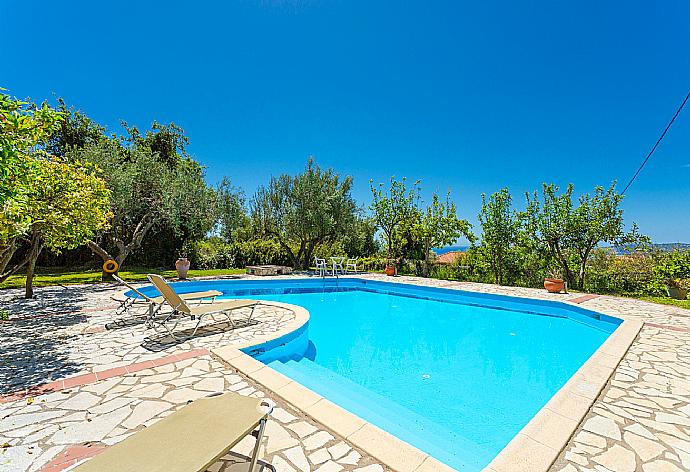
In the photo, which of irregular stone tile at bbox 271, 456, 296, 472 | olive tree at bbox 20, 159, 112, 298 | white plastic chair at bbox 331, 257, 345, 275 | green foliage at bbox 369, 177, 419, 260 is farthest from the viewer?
green foliage at bbox 369, 177, 419, 260

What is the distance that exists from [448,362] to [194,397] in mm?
4300

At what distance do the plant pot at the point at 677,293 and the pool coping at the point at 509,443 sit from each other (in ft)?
31.6

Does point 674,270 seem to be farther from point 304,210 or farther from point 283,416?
point 304,210

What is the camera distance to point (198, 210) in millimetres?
14719

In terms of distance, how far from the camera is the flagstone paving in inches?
95.3

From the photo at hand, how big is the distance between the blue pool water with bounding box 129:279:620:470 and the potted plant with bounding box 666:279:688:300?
4.81 m

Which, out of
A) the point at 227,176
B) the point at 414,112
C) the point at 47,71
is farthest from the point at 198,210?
the point at 414,112

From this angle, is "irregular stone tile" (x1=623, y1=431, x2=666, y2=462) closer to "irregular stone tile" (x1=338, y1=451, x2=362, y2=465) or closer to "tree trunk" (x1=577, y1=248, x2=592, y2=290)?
"irregular stone tile" (x1=338, y1=451, x2=362, y2=465)

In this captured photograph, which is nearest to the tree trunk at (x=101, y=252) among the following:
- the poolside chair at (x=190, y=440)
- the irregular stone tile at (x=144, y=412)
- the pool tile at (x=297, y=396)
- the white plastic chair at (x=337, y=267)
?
the white plastic chair at (x=337, y=267)

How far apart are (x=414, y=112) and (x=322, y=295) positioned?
12.0m

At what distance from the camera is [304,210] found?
709 inches

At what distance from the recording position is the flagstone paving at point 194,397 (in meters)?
2.42

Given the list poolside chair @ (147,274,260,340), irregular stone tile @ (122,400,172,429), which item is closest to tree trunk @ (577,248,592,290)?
poolside chair @ (147,274,260,340)

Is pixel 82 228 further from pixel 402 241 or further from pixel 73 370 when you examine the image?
pixel 402 241
